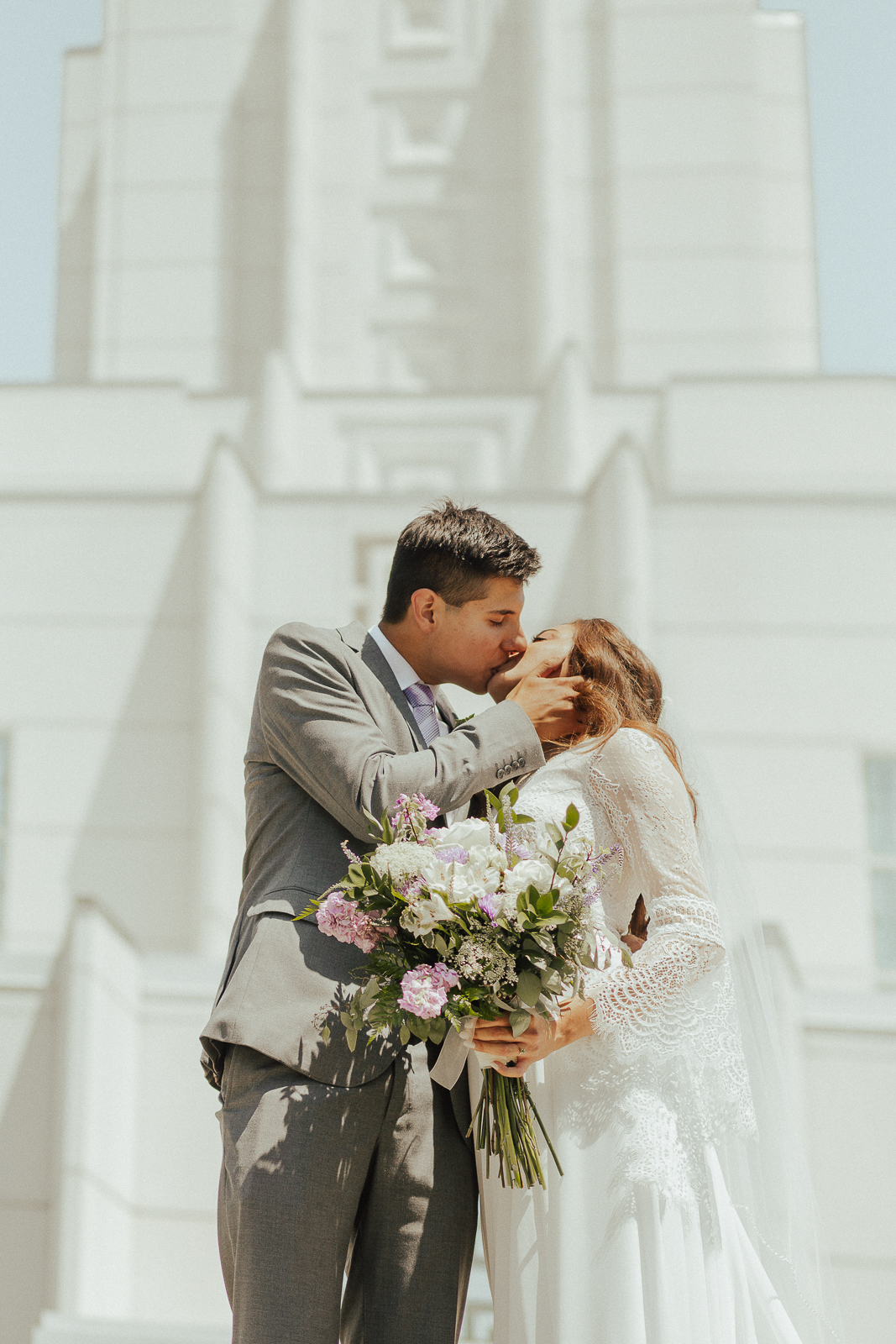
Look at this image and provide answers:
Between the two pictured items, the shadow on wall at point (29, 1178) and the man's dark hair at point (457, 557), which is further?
the shadow on wall at point (29, 1178)

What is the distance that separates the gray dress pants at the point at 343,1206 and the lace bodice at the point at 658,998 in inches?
12.1

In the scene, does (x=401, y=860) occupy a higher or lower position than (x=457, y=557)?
lower

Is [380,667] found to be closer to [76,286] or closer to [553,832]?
[553,832]

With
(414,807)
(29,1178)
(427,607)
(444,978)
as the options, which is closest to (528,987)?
(444,978)

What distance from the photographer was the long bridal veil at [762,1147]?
101 inches

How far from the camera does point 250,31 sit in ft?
37.7

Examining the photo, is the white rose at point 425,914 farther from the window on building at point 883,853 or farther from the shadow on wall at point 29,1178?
the window on building at point 883,853

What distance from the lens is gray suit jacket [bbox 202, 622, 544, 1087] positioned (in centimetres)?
228

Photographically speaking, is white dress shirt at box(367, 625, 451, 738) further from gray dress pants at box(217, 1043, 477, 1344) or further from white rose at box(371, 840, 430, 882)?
gray dress pants at box(217, 1043, 477, 1344)

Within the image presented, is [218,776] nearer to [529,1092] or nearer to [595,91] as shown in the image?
[529,1092]

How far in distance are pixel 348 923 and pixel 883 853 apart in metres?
6.52

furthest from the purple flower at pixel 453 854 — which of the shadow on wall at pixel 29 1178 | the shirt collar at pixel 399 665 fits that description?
the shadow on wall at pixel 29 1178

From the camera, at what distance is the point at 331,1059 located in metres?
2.28

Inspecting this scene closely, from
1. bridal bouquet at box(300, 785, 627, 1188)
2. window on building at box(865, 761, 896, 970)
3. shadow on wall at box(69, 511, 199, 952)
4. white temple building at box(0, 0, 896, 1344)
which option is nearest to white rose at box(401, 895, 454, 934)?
bridal bouquet at box(300, 785, 627, 1188)
